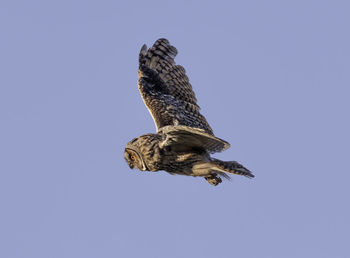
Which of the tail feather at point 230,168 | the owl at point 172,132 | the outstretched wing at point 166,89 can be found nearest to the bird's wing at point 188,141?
the owl at point 172,132

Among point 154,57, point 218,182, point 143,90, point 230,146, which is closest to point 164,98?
point 143,90

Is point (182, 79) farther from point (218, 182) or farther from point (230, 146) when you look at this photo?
point (230, 146)

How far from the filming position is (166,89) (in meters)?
11.7

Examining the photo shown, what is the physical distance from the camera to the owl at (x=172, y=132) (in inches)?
368

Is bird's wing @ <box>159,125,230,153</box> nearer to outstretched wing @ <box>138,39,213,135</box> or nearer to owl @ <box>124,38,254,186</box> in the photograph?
owl @ <box>124,38,254,186</box>

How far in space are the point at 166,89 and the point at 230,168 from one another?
2.70 m

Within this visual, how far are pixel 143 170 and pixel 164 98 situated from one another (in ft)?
5.83

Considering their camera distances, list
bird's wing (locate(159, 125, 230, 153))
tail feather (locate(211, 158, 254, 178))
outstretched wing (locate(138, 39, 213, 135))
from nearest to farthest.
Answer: bird's wing (locate(159, 125, 230, 153)), tail feather (locate(211, 158, 254, 178)), outstretched wing (locate(138, 39, 213, 135))

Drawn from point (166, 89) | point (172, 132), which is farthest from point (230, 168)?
point (166, 89)

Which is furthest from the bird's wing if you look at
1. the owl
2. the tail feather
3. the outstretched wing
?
the outstretched wing

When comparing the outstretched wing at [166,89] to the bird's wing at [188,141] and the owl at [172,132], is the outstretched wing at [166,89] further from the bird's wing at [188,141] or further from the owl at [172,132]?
the bird's wing at [188,141]

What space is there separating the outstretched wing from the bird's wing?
0.95 meters

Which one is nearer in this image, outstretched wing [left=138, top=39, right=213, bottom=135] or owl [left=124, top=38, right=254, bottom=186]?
owl [left=124, top=38, right=254, bottom=186]

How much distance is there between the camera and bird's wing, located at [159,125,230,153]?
8.89 metres
